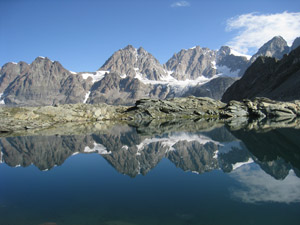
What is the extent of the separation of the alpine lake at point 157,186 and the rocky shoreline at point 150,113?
47965mm

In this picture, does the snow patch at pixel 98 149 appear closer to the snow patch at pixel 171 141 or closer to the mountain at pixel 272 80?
the snow patch at pixel 171 141

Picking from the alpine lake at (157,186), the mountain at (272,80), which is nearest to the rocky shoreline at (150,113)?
the mountain at (272,80)

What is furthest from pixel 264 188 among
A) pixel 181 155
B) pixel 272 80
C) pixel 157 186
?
pixel 272 80

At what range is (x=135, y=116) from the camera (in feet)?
360

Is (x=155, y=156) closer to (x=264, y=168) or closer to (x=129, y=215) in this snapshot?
(x=264, y=168)

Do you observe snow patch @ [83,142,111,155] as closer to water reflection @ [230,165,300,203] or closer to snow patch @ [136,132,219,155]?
snow patch @ [136,132,219,155]

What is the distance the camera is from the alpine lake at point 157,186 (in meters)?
13.9

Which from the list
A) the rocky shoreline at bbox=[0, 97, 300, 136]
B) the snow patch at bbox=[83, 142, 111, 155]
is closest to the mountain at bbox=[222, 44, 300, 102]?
the rocky shoreline at bbox=[0, 97, 300, 136]

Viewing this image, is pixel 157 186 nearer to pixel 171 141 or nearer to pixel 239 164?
pixel 239 164

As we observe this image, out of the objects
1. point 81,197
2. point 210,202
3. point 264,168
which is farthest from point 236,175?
point 81,197

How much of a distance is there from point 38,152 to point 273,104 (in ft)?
284

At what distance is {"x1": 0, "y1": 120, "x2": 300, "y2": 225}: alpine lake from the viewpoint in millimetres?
13914

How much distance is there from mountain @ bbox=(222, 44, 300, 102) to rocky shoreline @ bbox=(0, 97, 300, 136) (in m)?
27.2

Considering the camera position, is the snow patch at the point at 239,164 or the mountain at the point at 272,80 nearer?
the snow patch at the point at 239,164
